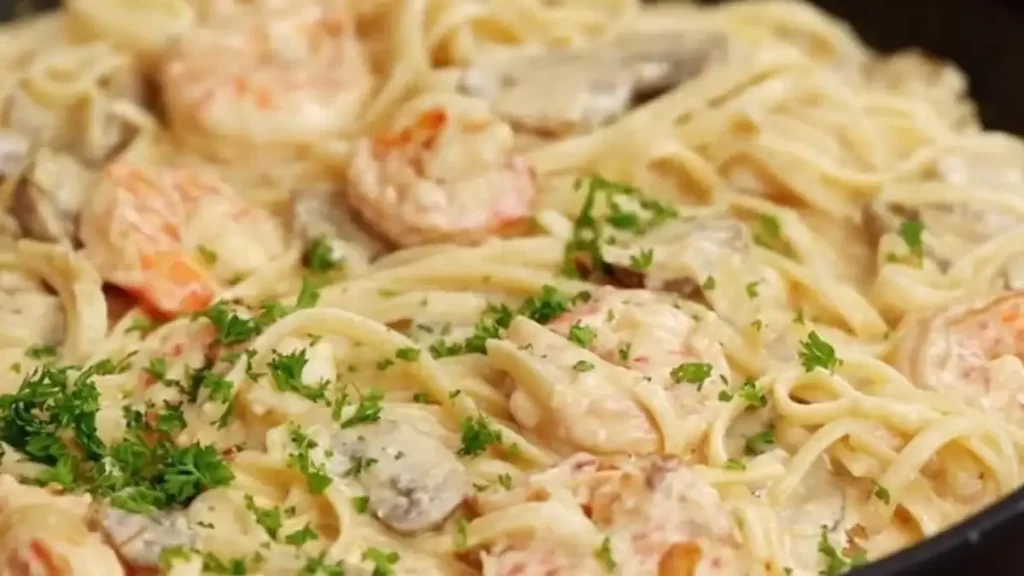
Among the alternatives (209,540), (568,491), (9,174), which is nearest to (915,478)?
(568,491)

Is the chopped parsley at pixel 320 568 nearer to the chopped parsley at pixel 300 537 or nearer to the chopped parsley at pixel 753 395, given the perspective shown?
the chopped parsley at pixel 300 537

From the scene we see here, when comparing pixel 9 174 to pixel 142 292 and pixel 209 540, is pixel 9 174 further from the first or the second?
pixel 209 540

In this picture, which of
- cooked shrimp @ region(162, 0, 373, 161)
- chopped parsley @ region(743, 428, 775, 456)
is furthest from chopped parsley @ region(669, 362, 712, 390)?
cooked shrimp @ region(162, 0, 373, 161)

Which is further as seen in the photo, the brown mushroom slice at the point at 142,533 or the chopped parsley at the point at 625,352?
the chopped parsley at the point at 625,352

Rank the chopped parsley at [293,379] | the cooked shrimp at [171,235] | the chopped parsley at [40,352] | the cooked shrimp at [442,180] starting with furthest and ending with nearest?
the cooked shrimp at [442,180] → the cooked shrimp at [171,235] → the chopped parsley at [40,352] → the chopped parsley at [293,379]

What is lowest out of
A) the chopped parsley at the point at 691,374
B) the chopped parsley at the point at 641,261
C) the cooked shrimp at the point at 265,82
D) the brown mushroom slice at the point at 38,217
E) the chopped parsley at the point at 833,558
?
the chopped parsley at the point at 833,558

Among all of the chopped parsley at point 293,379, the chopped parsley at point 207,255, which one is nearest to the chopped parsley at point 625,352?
the chopped parsley at point 293,379

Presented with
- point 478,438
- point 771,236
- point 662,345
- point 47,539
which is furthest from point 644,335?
point 47,539
